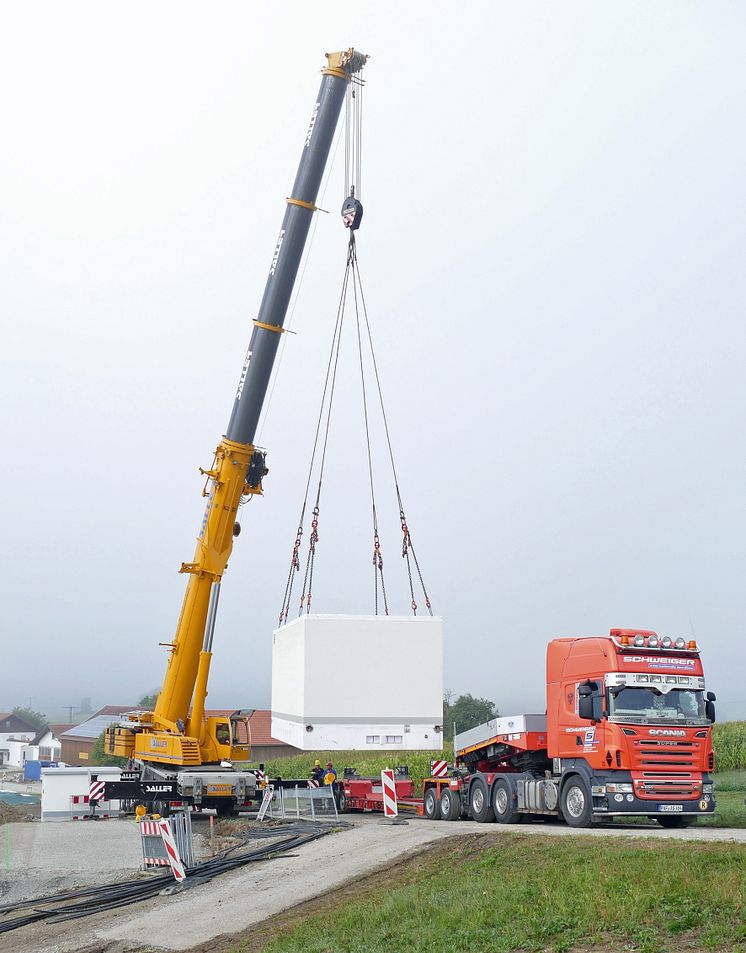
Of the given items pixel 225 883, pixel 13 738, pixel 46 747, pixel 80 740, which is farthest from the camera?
pixel 13 738

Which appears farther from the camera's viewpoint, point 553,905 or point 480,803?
point 480,803

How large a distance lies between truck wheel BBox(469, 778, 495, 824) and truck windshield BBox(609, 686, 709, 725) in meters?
4.09

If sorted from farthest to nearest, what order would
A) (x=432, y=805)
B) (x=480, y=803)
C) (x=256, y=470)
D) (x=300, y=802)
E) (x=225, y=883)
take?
(x=256, y=470) → (x=432, y=805) → (x=300, y=802) → (x=480, y=803) → (x=225, y=883)

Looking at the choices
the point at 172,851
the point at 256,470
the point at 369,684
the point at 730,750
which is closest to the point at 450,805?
the point at 369,684

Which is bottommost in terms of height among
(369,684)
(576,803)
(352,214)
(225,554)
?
(576,803)

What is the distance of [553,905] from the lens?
10.6 m

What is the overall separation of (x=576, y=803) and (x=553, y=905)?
309 inches

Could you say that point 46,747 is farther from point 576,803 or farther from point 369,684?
point 369,684

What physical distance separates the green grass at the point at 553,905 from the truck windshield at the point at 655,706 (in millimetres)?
4098

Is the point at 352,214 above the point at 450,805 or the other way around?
above

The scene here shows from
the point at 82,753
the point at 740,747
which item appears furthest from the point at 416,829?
the point at 82,753

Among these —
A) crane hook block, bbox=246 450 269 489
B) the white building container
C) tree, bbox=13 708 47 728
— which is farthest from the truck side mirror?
tree, bbox=13 708 47 728

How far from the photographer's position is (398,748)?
1666 cm

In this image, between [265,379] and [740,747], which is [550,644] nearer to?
[265,379]
